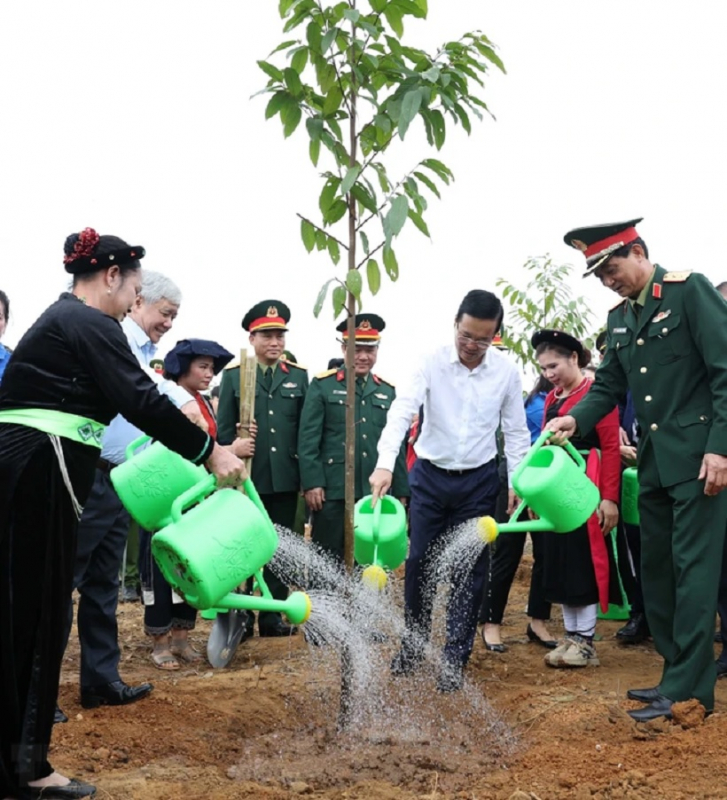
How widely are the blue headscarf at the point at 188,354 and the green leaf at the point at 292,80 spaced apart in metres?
1.68

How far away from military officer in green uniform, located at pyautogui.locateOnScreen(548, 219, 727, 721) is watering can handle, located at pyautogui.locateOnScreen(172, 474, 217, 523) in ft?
5.00

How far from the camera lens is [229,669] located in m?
4.45

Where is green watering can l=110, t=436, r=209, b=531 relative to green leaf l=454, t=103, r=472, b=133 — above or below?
below

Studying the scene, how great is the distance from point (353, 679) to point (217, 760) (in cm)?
60

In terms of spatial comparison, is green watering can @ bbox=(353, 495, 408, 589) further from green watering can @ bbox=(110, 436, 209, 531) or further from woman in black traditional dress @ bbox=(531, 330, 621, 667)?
woman in black traditional dress @ bbox=(531, 330, 621, 667)

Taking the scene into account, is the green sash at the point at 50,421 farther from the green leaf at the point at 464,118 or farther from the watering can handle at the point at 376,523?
the green leaf at the point at 464,118

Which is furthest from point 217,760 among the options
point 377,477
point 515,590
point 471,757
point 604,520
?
point 515,590

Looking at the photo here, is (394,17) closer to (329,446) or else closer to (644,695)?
(644,695)

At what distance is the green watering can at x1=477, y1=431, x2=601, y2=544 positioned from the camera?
11.2ft

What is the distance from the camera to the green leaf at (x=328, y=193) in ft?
10.6

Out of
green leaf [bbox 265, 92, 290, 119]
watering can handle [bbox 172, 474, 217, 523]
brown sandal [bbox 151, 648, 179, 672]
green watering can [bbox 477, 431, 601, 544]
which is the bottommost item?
brown sandal [bbox 151, 648, 179, 672]

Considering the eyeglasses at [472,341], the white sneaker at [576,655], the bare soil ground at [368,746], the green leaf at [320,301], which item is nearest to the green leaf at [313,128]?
the green leaf at [320,301]

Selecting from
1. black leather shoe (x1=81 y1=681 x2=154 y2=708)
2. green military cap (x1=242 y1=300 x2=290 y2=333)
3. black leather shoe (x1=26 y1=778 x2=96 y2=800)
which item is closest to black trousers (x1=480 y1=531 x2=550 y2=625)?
green military cap (x1=242 y1=300 x2=290 y2=333)

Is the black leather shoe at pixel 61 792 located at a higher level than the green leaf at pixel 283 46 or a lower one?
lower
